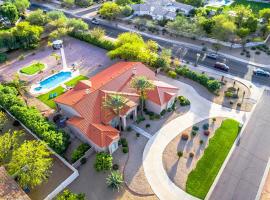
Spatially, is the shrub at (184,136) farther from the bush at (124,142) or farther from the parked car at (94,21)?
the parked car at (94,21)

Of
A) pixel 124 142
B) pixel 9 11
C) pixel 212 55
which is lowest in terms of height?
pixel 124 142

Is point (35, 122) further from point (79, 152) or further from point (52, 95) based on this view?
point (52, 95)

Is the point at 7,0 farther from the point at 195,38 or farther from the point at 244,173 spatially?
the point at 244,173

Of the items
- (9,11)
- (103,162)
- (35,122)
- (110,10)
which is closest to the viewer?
(103,162)

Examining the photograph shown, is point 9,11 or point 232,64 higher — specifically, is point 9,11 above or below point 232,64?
above

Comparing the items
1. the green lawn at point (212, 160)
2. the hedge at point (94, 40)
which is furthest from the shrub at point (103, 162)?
the hedge at point (94, 40)

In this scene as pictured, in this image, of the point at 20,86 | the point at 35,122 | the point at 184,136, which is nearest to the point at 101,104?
the point at 35,122

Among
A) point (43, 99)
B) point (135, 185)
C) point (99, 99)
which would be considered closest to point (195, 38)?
point (99, 99)
